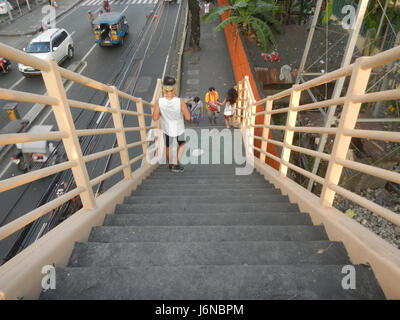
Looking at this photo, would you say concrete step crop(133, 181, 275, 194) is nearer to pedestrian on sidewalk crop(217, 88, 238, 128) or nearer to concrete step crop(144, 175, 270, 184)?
concrete step crop(144, 175, 270, 184)

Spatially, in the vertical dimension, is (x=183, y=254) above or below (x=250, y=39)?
above

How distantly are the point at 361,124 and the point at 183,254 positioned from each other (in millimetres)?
9641

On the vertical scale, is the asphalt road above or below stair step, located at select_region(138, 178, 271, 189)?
below

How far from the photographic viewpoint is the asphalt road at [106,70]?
10.2m

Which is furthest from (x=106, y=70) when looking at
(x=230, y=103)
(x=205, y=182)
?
(x=205, y=182)

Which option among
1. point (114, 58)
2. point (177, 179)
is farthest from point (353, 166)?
point (114, 58)

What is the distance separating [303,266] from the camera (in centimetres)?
167

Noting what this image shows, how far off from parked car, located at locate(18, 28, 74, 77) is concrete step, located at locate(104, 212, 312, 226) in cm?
1560

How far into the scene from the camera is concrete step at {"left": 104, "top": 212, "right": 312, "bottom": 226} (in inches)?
102

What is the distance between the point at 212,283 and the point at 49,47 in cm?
1835

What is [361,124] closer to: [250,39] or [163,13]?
[250,39]

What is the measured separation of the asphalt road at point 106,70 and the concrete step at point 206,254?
8108 mm

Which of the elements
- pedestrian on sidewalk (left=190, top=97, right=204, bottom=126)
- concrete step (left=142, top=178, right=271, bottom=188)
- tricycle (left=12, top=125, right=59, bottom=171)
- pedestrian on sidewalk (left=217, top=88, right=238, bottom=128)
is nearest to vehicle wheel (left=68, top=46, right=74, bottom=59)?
tricycle (left=12, top=125, right=59, bottom=171)

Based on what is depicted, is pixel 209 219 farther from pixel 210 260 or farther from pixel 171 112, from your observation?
pixel 171 112
